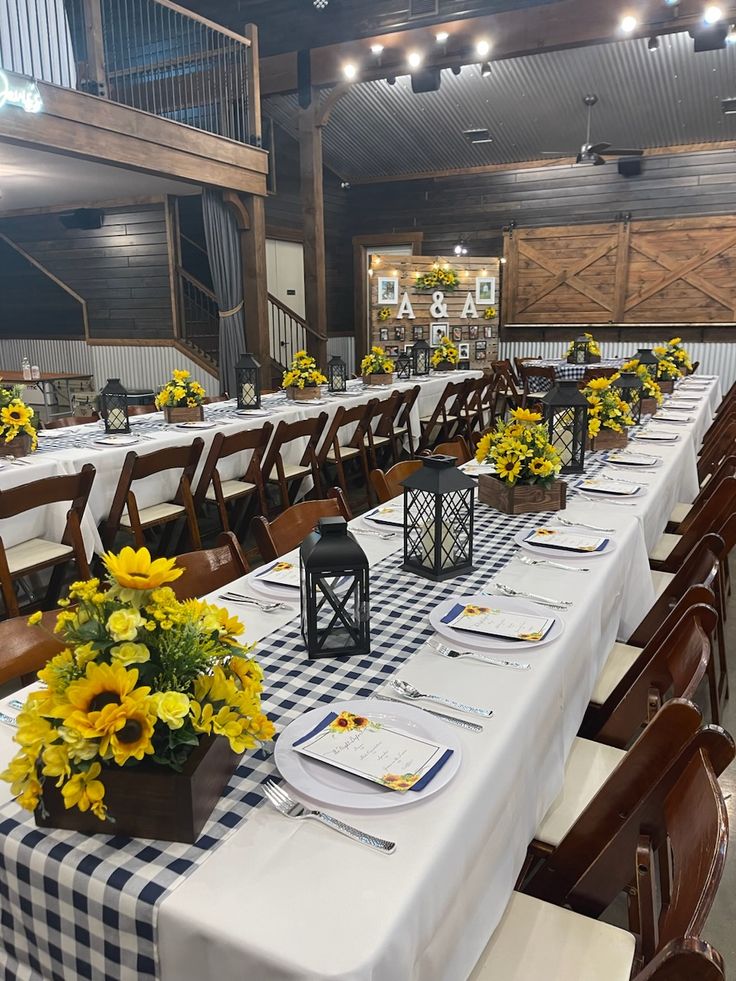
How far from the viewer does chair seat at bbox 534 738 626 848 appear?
62.4 inches

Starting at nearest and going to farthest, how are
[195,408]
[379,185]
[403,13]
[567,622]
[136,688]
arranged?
[136,688] < [567,622] < [195,408] < [403,13] < [379,185]

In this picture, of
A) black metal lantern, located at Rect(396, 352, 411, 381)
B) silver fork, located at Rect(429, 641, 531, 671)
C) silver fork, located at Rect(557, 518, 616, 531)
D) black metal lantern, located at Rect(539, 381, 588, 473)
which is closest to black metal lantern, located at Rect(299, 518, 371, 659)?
silver fork, located at Rect(429, 641, 531, 671)

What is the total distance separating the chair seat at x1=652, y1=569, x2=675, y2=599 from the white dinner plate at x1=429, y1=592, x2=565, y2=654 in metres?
1.19

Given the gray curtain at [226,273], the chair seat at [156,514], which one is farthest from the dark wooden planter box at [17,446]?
the gray curtain at [226,273]

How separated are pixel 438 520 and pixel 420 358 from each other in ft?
20.1

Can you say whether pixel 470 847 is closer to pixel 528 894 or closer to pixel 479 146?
pixel 528 894

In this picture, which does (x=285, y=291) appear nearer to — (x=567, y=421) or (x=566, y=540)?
(x=567, y=421)

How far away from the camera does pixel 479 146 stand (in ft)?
37.4

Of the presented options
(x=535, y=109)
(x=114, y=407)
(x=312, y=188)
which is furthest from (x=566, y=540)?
(x=535, y=109)

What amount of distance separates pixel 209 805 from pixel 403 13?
9.37 metres

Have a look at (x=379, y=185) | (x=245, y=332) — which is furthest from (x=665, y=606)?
(x=379, y=185)

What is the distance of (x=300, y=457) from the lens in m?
5.50

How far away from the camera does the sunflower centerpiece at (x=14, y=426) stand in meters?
3.90

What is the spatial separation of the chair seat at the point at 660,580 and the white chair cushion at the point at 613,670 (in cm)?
51
